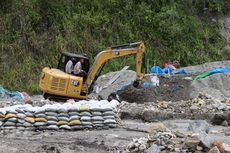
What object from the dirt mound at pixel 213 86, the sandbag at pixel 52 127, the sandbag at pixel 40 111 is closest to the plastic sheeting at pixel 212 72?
the dirt mound at pixel 213 86

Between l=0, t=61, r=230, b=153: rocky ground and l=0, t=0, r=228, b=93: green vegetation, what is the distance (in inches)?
166

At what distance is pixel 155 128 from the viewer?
10.1 m

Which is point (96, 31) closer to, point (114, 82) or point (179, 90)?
point (114, 82)

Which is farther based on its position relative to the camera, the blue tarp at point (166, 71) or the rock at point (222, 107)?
the blue tarp at point (166, 71)

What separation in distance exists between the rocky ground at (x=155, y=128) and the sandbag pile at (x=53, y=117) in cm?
15

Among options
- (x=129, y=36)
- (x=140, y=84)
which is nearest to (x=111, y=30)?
(x=129, y=36)

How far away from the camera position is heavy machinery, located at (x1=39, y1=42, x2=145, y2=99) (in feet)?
51.9

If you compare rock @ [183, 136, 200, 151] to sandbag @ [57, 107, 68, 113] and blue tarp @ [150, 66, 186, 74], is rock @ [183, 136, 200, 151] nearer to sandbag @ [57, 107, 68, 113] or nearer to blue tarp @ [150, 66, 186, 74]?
sandbag @ [57, 107, 68, 113]

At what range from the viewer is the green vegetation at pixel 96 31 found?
23078mm

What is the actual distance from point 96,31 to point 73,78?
9057 mm

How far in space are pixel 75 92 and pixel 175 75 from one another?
5.13 metres

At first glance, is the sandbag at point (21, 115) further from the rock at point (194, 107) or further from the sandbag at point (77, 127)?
the rock at point (194, 107)

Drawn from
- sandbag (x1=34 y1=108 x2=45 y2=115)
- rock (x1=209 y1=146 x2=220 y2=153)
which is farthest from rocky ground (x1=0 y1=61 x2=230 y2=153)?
sandbag (x1=34 y1=108 x2=45 y2=115)

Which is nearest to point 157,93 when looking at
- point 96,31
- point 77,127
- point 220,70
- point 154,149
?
point 220,70
